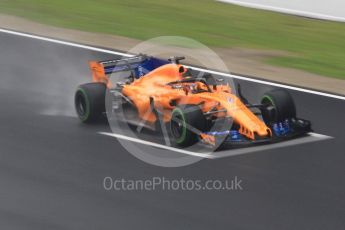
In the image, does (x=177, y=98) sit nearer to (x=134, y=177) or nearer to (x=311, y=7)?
(x=134, y=177)

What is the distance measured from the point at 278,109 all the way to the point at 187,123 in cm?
137

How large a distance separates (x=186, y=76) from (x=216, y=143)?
1344 mm

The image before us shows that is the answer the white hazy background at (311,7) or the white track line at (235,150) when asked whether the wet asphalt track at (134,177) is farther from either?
the white hazy background at (311,7)

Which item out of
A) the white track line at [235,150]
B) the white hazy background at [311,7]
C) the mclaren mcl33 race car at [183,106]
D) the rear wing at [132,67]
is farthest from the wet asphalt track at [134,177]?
the white hazy background at [311,7]

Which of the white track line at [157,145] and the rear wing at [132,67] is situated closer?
the white track line at [157,145]

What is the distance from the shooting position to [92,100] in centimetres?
1238

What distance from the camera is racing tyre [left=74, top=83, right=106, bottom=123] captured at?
12.4 m

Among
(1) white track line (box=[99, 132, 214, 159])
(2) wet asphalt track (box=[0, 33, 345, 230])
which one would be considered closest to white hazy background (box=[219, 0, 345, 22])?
(2) wet asphalt track (box=[0, 33, 345, 230])

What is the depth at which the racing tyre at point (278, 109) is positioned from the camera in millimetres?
11891

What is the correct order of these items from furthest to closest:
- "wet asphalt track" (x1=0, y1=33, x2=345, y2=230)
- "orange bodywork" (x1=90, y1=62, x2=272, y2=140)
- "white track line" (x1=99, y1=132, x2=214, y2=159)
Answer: "orange bodywork" (x1=90, y1=62, x2=272, y2=140) → "white track line" (x1=99, y1=132, x2=214, y2=159) → "wet asphalt track" (x1=0, y1=33, x2=345, y2=230)

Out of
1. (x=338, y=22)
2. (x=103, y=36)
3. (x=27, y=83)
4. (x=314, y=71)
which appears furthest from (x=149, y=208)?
(x=338, y=22)

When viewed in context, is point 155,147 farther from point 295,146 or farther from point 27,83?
point 27,83

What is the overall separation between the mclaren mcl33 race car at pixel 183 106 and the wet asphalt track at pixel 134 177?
277 mm

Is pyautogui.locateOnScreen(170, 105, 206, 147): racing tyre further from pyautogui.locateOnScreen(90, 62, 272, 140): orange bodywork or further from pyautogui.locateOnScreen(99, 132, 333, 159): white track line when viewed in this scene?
pyautogui.locateOnScreen(90, 62, 272, 140): orange bodywork
